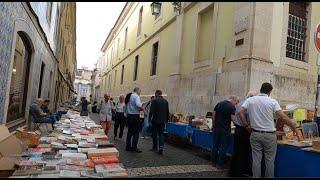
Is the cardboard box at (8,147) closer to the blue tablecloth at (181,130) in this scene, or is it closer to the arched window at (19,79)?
the arched window at (19,79)

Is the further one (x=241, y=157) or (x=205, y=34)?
(x=205, y=34)

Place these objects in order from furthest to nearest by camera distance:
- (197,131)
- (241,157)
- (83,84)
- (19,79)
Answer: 1. (83,84)
2. (197,131)
3. (19,79)
4. (241,157)

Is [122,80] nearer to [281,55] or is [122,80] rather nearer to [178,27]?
[178,27]

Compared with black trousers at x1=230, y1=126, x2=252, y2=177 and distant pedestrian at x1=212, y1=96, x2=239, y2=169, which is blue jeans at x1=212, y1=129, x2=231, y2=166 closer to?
distant pedestrian at x1=212, y1=96, x2=239, y2=169

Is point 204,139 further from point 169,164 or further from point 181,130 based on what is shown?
point 181,130

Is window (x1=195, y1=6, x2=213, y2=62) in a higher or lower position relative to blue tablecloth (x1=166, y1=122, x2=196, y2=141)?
higher

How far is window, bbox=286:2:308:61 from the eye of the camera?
11.2 meters

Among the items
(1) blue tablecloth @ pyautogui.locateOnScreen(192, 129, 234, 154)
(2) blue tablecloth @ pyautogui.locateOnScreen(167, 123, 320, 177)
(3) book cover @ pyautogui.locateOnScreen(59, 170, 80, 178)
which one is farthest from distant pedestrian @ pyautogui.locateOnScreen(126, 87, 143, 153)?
(3) book cover @ pyautogui.locateOnScreen(59, 170, 80, 178)

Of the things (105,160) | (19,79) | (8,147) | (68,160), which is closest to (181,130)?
(19,79)

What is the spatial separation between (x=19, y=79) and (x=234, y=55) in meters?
5.99

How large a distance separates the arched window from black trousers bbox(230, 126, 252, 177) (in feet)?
15.2

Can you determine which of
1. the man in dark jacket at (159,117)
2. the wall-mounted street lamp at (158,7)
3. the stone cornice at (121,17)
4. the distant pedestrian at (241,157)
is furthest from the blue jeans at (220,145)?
the stone cornice at (121,17)

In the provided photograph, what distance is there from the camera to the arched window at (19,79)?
25.2 ft

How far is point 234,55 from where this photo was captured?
1062cm
